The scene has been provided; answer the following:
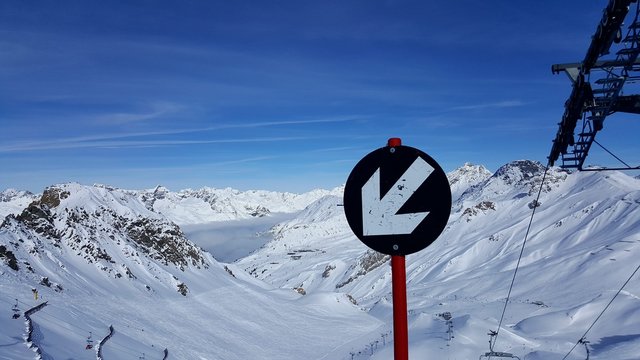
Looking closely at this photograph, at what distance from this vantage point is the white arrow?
4223 millimetres

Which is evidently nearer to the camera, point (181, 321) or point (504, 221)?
point (181, 321)

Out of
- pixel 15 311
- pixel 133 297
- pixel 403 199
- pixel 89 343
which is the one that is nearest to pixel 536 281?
pixel 133 297

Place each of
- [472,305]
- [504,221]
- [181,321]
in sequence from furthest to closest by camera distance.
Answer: [504,221], [472,305], [181,321]

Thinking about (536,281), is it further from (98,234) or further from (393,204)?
(393,204)

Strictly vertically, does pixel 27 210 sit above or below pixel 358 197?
above

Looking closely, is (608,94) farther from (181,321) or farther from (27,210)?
(27,210)

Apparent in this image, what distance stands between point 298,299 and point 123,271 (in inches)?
1282

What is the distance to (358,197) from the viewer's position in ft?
14.5

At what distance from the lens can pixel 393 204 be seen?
4273 millimetres

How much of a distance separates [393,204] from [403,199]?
0.11 metres

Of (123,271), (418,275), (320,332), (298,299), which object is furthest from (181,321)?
(418,275)

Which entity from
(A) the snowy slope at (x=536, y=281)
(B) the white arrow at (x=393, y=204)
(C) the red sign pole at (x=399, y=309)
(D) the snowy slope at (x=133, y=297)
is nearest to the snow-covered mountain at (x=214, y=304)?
(D) the snowy slope at (x=133, y=297)

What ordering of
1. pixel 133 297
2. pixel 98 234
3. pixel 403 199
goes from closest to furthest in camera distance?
pixel 403 199
pixel 133 297
pixel 98 234

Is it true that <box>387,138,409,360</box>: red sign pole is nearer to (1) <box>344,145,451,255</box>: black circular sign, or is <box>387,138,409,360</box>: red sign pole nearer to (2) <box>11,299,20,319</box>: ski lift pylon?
(1) <box>344,145,451,255</box>: black circular sign
